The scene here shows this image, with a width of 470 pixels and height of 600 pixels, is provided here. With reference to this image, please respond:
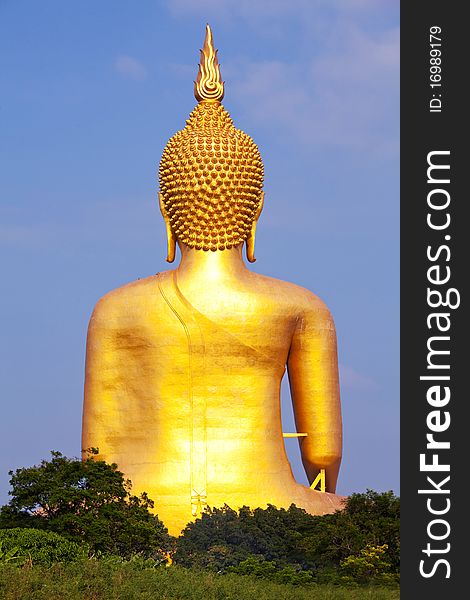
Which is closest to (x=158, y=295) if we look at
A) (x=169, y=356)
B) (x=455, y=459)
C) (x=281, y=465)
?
(x=169, y=356)

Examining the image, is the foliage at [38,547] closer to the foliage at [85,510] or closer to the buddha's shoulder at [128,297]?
the foliage at [85,510]

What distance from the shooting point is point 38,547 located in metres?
24.1

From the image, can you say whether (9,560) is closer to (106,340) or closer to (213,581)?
(213,581)

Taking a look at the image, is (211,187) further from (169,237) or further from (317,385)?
(317,385)

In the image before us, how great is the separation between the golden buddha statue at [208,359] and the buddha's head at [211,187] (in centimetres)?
2

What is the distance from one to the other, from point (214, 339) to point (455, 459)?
757 centimetres

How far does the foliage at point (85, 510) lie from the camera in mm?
25297

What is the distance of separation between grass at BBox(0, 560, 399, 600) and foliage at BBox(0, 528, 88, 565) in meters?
0.92

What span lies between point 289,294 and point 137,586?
7776 millimetres

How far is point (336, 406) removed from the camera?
94.6ft

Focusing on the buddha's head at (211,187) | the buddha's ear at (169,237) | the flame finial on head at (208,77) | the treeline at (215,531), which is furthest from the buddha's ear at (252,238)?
the treeline at (215,531)

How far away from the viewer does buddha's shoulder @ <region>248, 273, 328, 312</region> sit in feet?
92.5

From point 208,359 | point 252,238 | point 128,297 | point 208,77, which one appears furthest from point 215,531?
point 208,77

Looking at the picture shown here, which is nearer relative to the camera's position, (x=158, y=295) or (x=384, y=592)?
(x=384, y=592)
